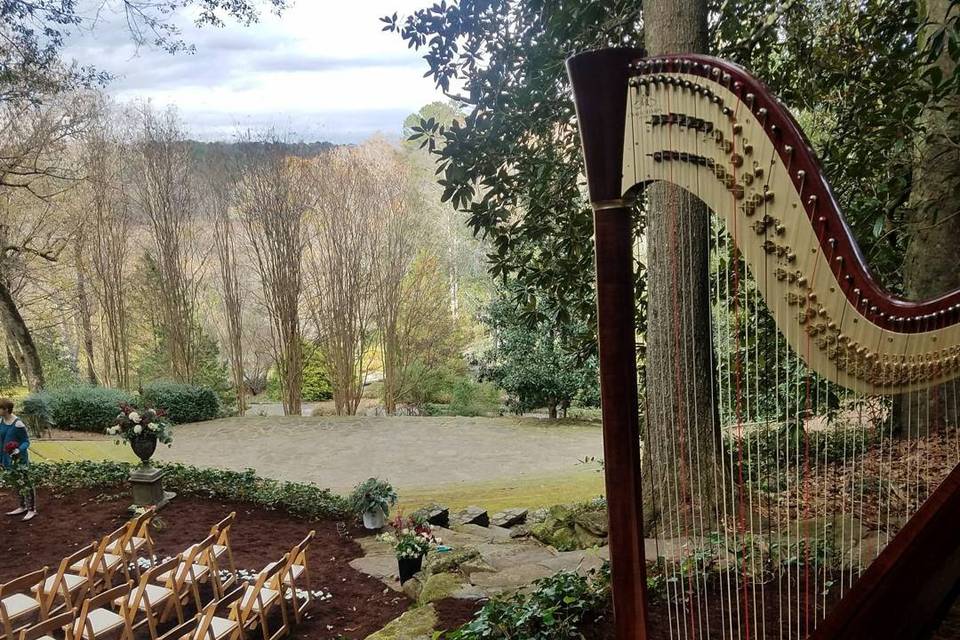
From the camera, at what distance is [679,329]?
3033 millimetres

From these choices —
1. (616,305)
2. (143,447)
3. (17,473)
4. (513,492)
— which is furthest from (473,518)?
(616,305)

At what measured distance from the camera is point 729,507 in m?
3.67

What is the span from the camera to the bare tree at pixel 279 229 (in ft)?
40.4

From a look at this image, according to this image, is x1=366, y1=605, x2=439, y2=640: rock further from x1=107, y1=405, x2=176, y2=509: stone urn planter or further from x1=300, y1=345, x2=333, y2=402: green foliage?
x1=300, y1=345, x2=333, y2=402: green foliage

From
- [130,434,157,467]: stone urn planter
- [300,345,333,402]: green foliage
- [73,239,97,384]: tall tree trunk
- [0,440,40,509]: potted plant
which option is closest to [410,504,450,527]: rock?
[130,434,157,467]: stone urn planter

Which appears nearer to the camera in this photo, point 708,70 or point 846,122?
point 708,70

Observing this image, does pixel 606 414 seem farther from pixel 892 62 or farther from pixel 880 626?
pixel 892 62

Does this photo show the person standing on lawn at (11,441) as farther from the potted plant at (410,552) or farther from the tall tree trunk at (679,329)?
the tall tree trunk at (679,329)

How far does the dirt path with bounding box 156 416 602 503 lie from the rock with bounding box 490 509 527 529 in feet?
4.74

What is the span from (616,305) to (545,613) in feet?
4.76

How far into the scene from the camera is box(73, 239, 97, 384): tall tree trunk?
37.6 ft

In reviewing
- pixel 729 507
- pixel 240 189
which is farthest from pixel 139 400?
pixel 729 507

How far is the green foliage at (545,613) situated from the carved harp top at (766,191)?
1.40 m

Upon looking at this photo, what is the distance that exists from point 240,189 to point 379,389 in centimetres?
465
